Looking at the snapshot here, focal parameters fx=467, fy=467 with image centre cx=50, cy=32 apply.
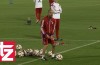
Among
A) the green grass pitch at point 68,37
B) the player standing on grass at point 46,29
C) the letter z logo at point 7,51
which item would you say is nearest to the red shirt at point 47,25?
the player standing on grass at point 46,29

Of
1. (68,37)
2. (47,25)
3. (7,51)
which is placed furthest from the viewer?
(68,37)

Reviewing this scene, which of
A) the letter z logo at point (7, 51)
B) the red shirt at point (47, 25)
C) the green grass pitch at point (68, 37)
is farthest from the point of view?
the green grass pitch at point (68, 37)

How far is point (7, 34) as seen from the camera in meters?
26.5

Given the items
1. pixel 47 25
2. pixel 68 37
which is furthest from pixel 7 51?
pixel 68 37

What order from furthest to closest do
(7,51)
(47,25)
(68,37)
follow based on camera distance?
Result: (68,37)
(47,25)
(7,51)

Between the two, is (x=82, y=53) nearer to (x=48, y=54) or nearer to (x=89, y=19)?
(x=48, y=54)

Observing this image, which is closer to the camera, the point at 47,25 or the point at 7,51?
the point at 7,51

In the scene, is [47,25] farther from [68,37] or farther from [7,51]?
[68,37]

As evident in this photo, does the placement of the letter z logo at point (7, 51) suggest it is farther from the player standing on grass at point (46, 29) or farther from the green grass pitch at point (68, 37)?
the player standing on grass at point (46, 29)

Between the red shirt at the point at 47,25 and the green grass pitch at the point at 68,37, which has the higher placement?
the red shirt at the point at 47,25

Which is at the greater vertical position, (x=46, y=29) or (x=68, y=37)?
(x=46, y=29)

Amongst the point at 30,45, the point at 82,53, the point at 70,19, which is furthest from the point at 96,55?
the point at 70,19

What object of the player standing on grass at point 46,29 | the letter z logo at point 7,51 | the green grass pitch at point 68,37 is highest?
the letter z logo at point 7,51

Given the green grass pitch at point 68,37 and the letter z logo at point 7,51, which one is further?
the green grass pitch at point 68,37
